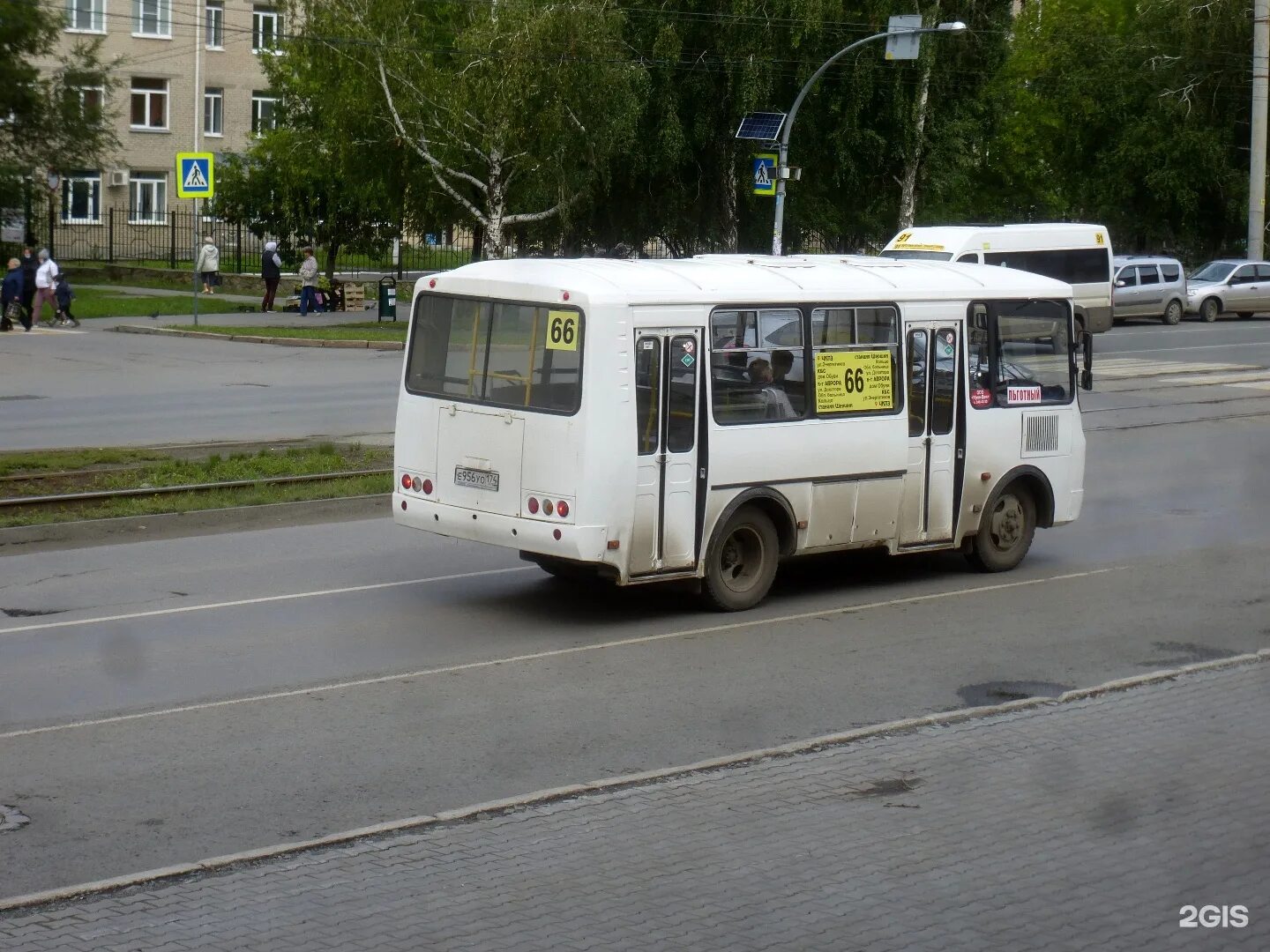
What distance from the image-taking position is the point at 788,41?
43.3 m

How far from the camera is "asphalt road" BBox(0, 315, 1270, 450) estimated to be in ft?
66.7

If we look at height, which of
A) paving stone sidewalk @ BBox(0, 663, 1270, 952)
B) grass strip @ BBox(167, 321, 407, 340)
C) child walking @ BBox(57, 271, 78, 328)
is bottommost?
paving stone sidewalk @ BBox(0, 663, 1270, 952)

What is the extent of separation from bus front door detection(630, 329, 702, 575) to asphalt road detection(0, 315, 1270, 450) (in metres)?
9.42

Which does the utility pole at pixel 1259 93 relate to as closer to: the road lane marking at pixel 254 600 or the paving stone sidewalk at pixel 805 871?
the road lane marking at pixel 254 600

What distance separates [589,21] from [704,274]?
26070 millimetres

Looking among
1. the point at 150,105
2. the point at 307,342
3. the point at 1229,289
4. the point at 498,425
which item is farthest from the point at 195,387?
the point at 150,105

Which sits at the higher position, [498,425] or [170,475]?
[498,425]

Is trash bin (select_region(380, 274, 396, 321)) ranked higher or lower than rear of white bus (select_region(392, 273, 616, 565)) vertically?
higher

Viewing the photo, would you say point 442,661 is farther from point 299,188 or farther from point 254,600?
point 299,188

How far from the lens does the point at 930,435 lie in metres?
12.6

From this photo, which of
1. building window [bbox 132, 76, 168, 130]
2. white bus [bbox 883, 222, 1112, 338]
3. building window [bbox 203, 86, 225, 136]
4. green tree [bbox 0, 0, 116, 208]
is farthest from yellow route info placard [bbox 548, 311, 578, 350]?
building window [bbox 203, 86, 225, 136]

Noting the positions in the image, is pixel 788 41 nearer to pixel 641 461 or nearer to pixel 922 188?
pixel 922 188

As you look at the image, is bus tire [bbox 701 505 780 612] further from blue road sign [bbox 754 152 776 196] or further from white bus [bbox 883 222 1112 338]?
blue road sign [bbox 754 152 776 196]

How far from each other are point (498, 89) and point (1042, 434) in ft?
80.0
